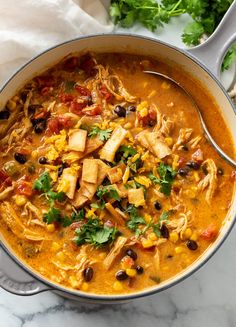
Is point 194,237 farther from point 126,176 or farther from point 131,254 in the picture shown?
point 126,176

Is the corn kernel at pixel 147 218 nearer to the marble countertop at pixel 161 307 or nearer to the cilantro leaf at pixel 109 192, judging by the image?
the cilantro leaf at pixel 109 192

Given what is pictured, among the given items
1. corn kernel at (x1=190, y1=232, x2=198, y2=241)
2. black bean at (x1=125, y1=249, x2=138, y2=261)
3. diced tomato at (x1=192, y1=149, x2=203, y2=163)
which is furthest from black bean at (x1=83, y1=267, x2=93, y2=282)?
diced tomato at (x1=192, y1=149, x2=203, y2=163)

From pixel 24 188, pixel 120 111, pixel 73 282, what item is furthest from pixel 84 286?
pixel 120 111

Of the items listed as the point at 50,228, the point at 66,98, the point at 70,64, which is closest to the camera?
the point at 50,228

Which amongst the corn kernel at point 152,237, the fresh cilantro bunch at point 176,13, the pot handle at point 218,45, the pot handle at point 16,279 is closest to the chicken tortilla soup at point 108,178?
the corn kernel at point 152,237

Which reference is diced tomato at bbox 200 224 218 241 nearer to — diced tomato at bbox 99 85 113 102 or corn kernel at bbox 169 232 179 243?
corn kernel at bbox 169 232 179 243
